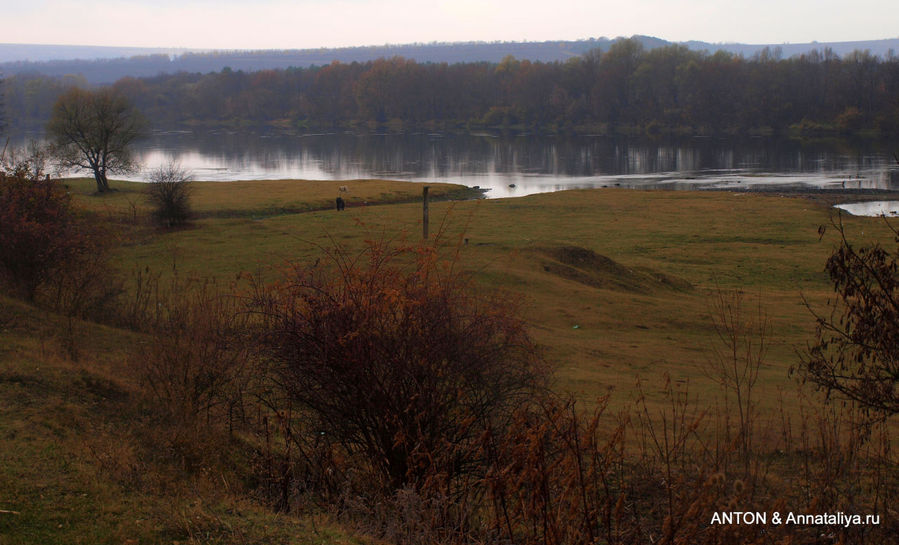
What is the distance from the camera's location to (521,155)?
9138 centimetres

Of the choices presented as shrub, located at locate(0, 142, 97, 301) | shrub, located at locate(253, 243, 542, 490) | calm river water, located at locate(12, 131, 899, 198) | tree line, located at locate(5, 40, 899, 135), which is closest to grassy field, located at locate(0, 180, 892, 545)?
shrub, located at locate(253, 243, 542, 490)

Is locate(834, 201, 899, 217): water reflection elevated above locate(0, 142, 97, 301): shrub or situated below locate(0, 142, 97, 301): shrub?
below

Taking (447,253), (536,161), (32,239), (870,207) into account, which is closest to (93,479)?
(32,239)

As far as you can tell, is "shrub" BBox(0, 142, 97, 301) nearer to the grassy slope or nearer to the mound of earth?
the grassy slope

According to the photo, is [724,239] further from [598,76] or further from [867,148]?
[598,76]

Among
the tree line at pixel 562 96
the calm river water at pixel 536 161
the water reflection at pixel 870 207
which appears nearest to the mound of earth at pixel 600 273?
the water reflection at pixel 870 207

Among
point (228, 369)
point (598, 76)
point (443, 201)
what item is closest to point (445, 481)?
point (228, 369)

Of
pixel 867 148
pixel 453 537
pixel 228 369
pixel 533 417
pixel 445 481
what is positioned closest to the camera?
pixel 453 537

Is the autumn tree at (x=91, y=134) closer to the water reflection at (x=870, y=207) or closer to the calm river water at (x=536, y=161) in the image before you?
the calm river water at (x=536, y=161)

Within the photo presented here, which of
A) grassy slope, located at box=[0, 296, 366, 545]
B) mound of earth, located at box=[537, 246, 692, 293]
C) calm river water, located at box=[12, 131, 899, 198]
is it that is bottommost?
mound of earth, located at box=[537, 246, 692, 293]

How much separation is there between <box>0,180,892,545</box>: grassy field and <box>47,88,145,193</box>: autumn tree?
230cm

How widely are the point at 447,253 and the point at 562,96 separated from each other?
118m

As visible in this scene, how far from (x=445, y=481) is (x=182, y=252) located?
22.6 m

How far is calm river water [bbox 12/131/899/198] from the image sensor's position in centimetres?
6638
